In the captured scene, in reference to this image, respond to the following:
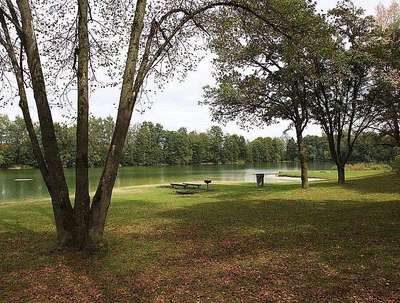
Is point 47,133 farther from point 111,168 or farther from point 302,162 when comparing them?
point 302,162

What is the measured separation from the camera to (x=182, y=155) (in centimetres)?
13325

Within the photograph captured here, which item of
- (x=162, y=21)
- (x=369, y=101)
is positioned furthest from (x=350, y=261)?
(x=369, y=101)

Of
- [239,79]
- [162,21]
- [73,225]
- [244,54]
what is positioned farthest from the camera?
[239,79]

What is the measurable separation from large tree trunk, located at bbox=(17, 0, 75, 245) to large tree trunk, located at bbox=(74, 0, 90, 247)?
0.28m

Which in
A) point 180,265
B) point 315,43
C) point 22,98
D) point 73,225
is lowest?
point 180,265

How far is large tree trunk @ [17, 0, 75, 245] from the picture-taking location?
26.4ft

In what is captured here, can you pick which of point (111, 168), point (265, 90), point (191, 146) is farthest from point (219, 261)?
point (191, 146)

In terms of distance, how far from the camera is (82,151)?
816 centimetres

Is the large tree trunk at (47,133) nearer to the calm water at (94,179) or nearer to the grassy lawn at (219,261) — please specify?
the grassy lawn at (219,261)

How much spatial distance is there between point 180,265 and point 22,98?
5588 millimetres

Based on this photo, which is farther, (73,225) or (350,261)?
(73,225)

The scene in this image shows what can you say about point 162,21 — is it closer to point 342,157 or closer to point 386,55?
point 386,55

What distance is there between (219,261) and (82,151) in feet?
12.8

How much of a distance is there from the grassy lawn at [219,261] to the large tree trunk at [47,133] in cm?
72
